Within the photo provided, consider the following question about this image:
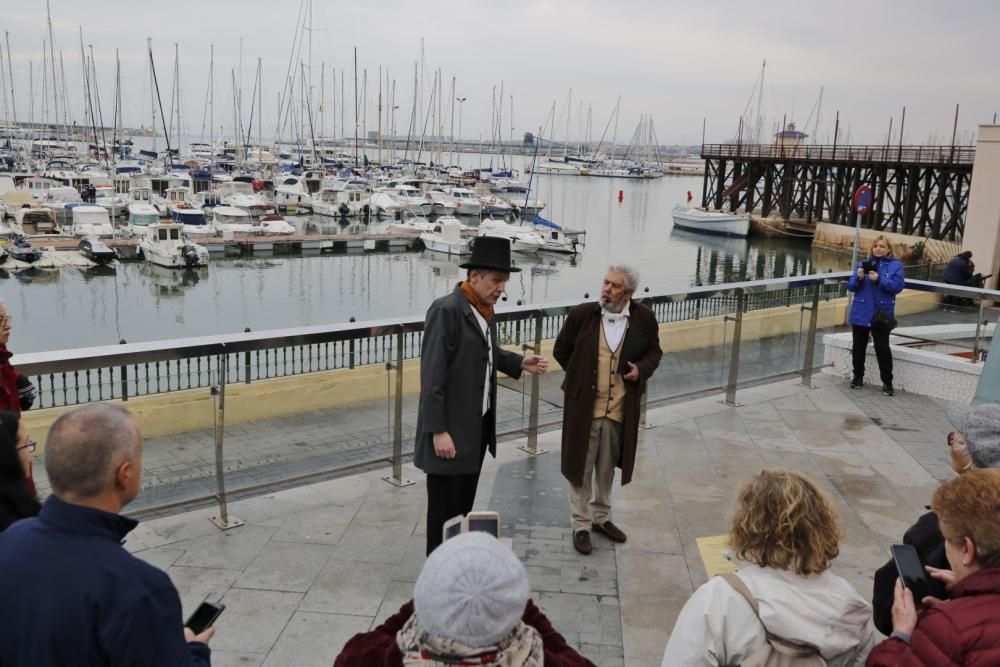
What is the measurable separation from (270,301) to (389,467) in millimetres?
32458

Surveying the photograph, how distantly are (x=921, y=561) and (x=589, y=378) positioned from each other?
7.44ft

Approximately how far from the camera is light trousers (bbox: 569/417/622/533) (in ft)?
15.9

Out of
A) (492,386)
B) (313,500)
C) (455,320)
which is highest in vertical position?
(455,320)

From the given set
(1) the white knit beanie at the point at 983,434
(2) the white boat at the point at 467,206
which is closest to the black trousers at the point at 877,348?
(1) the white knit beanie at the point at 983,434

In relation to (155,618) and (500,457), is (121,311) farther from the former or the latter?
(155,618)

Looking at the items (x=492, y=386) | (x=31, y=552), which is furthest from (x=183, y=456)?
(x=31, y=552)

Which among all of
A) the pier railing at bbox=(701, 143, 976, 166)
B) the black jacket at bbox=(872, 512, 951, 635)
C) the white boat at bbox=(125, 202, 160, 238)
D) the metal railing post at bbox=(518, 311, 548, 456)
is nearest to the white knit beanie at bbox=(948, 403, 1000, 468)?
the black jacket at bbox=(872, 512, 951, 635)

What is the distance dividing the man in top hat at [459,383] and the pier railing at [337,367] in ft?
4.35

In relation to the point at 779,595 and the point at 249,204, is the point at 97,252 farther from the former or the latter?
the point at 779,595

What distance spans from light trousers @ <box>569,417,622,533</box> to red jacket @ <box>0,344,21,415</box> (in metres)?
2.79

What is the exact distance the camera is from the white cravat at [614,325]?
4852 mm

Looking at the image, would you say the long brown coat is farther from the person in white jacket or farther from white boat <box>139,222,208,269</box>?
white boat <box>139,222,208,269</box>

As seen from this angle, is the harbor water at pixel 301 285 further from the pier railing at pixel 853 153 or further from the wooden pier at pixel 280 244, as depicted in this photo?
the pier railing at pixel 853 153

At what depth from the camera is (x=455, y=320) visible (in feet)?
13.4
